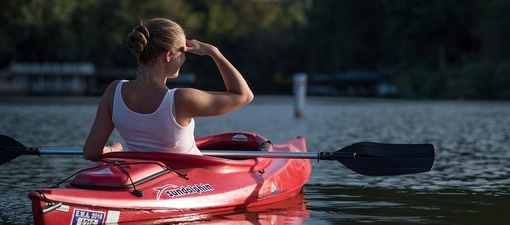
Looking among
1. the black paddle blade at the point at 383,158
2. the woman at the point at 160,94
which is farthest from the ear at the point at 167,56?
the black paddle blade at the point at 383,158

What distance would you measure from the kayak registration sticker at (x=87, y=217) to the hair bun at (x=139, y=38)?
4.39 ft

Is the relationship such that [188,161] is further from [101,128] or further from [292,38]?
[292,38]

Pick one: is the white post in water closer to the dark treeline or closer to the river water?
the river water

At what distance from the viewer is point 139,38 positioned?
8.66 meters

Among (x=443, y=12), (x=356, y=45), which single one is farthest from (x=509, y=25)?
(x=356, y=45)

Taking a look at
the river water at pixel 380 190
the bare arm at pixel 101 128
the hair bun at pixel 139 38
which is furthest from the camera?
the river water at pixel 380 190

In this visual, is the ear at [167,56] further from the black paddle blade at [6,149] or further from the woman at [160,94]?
the black paddle blade at [6,149]

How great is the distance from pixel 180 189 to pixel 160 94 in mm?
1007

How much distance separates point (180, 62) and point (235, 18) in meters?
116

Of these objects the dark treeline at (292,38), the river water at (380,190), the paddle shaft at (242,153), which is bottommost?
the river water at (380,190)

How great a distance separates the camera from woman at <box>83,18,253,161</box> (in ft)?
28.6

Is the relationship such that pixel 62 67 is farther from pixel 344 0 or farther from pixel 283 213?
pixel 283 213

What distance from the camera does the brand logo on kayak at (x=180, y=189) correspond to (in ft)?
30.2

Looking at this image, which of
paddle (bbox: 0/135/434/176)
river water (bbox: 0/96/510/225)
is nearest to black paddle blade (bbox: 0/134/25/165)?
river water (bbox: 0/96/510/225)
